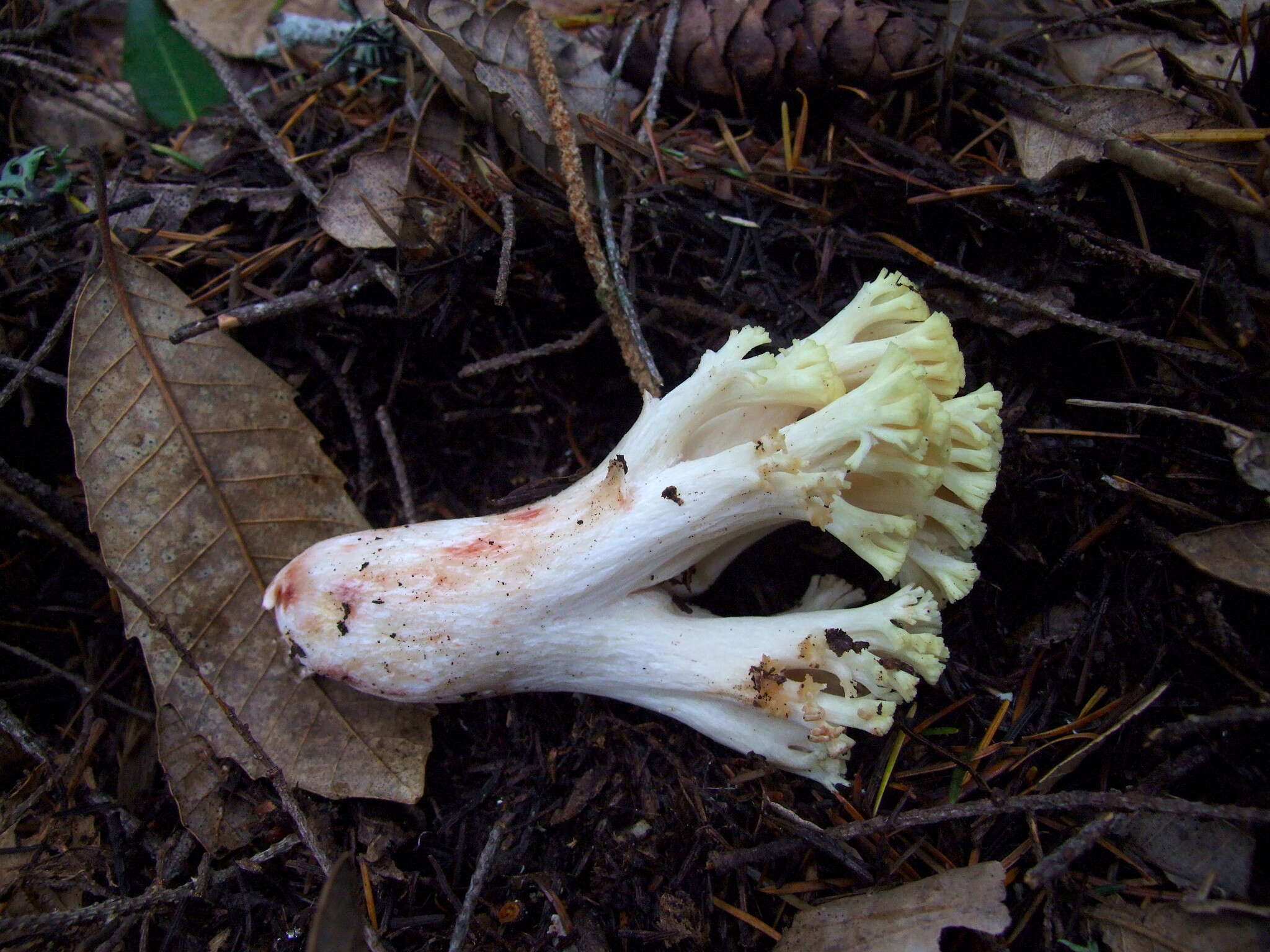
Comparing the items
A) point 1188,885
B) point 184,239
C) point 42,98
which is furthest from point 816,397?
point 42,98

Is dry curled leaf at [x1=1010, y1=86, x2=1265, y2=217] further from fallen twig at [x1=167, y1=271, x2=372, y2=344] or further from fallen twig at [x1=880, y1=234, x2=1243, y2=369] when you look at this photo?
fallen twig at [x1=167, y1=271, x2=372, y2=344]

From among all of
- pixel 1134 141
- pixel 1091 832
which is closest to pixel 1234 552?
pixel 1091 832

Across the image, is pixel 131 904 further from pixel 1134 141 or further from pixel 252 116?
pixel 1134 141

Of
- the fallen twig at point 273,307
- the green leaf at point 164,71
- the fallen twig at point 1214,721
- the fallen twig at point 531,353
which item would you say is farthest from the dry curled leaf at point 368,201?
the fallen twig at point 1214,721

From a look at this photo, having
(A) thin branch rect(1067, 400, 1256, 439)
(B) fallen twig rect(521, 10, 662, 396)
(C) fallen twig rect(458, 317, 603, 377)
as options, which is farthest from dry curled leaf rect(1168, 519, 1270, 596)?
(C) fallen twig rect(458, 317, 603, 377)

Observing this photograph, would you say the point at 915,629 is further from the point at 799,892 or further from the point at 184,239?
the point at 184,239
